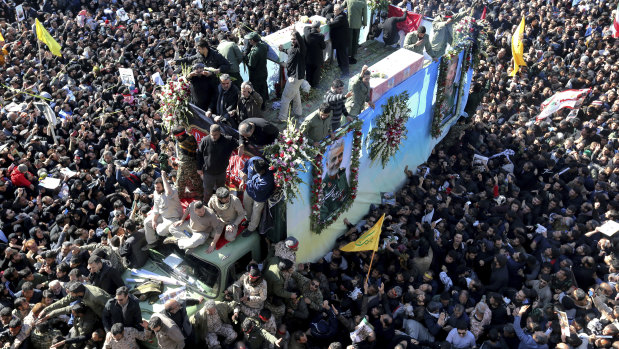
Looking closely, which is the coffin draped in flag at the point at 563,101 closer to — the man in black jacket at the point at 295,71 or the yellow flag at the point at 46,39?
the man in black jacket at the point at 295,71

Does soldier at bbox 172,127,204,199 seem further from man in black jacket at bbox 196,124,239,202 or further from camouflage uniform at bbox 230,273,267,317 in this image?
camouflage uniform at bbox 230,273,267,317

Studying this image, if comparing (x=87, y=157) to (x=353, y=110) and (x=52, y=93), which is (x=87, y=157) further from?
(x=353, y=110)

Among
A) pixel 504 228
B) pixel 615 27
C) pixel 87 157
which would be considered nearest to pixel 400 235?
pixel 504 228

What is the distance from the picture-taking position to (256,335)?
8.45 meters

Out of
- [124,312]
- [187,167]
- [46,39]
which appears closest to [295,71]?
[187,167]

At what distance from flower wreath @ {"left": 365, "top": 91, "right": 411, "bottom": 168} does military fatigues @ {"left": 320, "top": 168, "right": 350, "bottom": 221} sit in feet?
3.69

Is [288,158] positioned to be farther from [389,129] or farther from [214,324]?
[389,129]

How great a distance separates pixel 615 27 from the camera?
53.5 ft

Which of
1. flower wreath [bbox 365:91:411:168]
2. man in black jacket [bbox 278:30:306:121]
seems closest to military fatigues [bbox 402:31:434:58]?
flower wreath [bbox 365:91:411:168]

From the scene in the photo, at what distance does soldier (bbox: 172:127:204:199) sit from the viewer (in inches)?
389

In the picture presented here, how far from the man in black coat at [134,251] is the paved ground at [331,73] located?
11.9ft

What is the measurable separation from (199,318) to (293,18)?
563 inches

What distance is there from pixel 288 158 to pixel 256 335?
297 cm

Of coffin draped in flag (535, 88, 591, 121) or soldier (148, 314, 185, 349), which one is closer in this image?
soldier (148, 314, 185, 349)
